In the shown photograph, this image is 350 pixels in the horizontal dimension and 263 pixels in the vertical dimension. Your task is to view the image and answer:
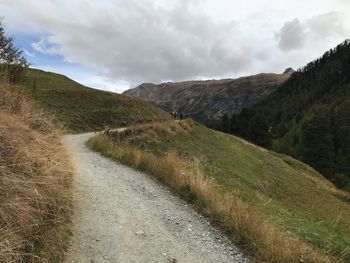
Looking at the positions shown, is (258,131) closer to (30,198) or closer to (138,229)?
(138,229)

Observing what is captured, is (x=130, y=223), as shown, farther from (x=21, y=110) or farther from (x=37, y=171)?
(x=21, y=110)

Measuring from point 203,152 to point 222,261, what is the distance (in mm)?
23162

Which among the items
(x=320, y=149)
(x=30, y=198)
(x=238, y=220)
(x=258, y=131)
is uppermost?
(x=258, y=131)

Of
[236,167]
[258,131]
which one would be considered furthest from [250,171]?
[258,131]

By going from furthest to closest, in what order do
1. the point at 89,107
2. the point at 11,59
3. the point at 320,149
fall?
1. the point at 320,149
2. the point at 89,107
3. the point at 11,59

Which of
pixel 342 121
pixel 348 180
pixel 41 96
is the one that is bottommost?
pixel 348 180

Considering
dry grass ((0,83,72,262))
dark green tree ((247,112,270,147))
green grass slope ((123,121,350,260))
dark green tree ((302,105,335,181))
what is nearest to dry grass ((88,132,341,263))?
dry grass ((0,83,72,262))

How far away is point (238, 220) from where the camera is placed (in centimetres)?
888

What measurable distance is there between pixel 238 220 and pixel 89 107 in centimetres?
4555

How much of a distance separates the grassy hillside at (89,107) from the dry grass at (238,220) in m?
28.7

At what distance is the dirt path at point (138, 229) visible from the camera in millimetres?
7238

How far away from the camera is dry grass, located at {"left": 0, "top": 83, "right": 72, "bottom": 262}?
564 cm

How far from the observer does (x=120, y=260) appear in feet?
22.6

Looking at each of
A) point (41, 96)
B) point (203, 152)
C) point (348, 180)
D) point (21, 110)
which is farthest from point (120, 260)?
point (348, 180)
